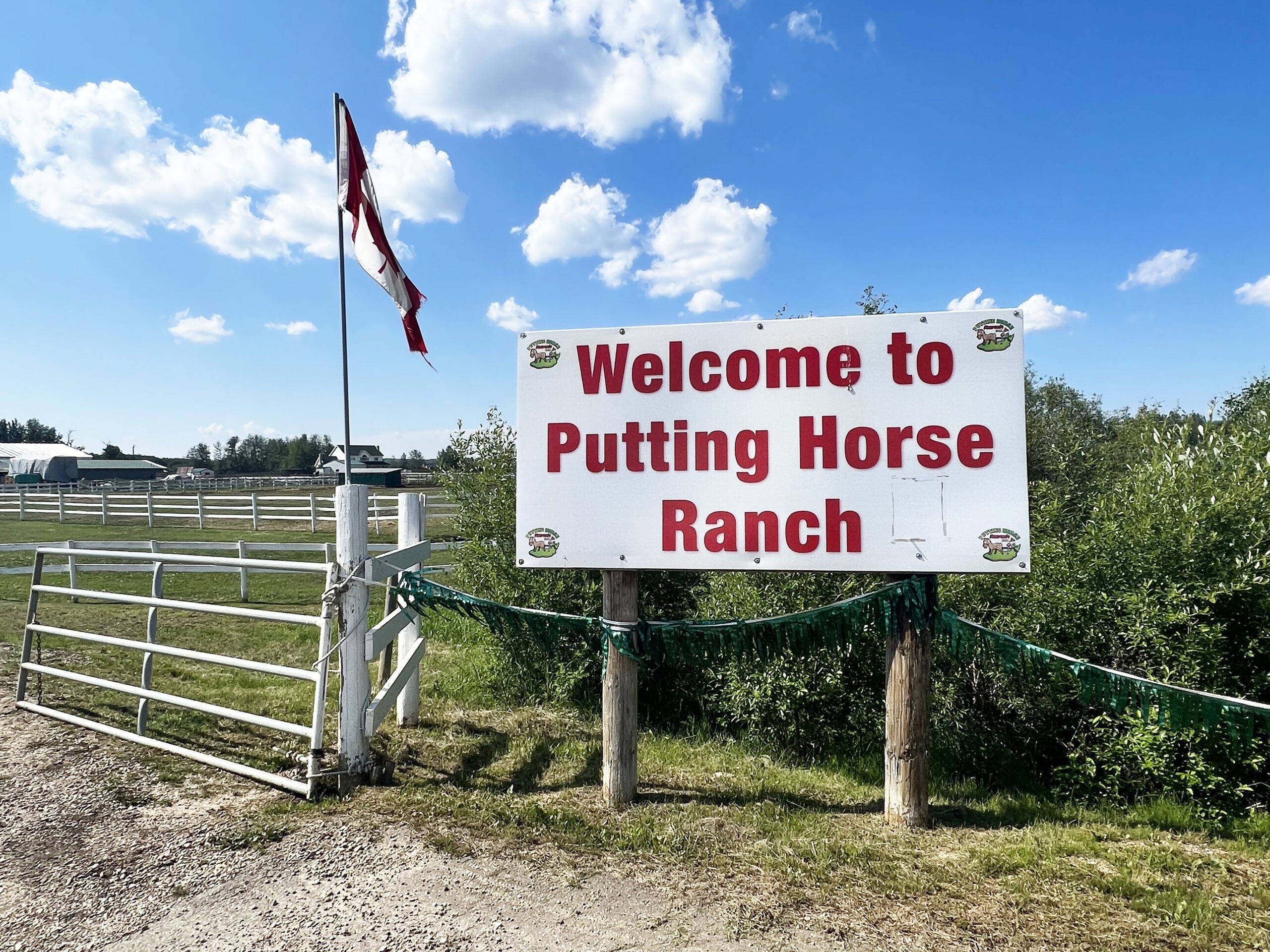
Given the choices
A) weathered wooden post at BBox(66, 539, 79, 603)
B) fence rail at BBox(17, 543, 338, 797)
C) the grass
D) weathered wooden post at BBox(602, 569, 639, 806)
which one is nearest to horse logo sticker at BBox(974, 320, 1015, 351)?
weathered wooden post at BBox(602, 569, 639, 806)

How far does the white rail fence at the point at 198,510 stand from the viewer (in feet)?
68.6

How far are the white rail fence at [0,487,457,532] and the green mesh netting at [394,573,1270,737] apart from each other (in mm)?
14248

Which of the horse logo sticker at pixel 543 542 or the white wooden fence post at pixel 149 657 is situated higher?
the horse logo sticker at pixel 543 542

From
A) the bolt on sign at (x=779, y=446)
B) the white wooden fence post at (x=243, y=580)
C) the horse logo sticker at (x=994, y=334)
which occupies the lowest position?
the white wooden fence post at (x=243, y=580)

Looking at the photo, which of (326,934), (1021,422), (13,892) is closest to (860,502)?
(1021,422)

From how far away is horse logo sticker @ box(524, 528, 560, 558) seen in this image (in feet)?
14.1

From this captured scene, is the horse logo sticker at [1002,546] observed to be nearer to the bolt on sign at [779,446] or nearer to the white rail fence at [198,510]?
the bolt on sign at [779,446]

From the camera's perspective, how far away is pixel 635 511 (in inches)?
164

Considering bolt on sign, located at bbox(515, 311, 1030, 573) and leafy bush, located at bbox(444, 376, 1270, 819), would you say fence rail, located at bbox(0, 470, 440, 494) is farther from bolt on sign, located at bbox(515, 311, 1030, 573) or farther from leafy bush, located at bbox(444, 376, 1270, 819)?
bolt on sign, located at bbox(515, 311, 1030, 573)

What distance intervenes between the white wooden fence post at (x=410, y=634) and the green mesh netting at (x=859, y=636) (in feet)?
3.60

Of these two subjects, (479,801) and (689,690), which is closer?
(479,801)

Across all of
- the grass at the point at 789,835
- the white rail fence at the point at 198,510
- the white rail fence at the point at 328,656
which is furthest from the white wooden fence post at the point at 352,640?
the white rail fence at the point at 198,510

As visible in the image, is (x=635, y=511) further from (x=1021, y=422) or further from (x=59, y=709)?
(x=59, y=709)

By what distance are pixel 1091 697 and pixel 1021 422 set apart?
150cm
